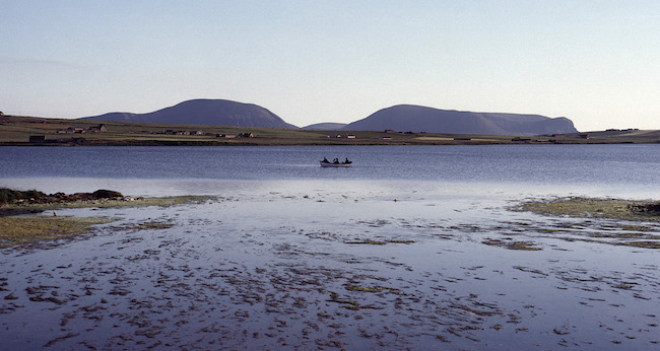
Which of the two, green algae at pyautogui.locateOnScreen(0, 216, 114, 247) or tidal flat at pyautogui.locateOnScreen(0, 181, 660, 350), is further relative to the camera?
green algae at pyautogui.locateOnScreen(0, 216, 114, 247)

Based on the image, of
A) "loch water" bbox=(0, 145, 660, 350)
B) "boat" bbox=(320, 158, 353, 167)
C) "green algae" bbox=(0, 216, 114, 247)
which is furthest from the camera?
"boat" bbox=(320, 158, 353, 167)

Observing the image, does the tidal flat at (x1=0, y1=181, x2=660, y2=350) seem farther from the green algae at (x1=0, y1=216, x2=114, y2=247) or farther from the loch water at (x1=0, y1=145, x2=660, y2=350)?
the green algae at (x1=0, y1=216, x2=114, y2=247)

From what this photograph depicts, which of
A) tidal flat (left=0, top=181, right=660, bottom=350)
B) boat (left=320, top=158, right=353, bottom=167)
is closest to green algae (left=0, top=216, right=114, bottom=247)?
tidal flat (left=0, top=181, right=660, bottom=350)

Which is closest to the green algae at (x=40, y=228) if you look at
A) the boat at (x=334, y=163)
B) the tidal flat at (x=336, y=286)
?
the tidal flat at (x=336, y=286)

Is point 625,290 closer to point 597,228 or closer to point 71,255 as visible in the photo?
point 597,228

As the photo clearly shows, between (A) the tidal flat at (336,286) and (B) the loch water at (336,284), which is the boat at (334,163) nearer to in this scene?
(B) the loch water at (336,284)

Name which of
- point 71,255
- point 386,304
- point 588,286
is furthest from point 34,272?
point 588,286

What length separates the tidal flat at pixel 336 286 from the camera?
12.3 meters

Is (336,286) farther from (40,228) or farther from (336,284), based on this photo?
(40,228)

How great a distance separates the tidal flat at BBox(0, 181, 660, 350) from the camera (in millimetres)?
12305

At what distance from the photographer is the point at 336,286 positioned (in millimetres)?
16406

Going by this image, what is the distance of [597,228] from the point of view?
2692cm

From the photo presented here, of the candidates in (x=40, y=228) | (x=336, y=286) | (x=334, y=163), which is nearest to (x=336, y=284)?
(x=336, y=286)

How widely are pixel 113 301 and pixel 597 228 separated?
72.6 feet
